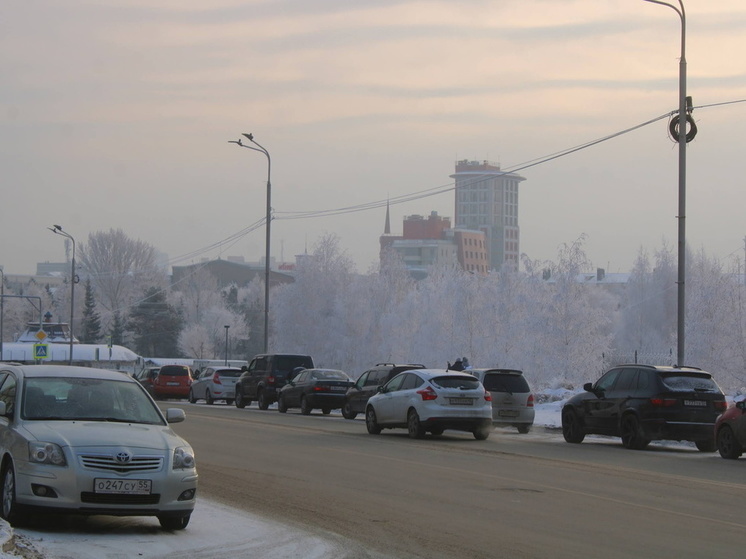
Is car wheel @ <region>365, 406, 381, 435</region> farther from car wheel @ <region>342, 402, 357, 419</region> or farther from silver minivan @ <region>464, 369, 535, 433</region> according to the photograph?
car wheel @ <region>342, 402, 357, 419</region>

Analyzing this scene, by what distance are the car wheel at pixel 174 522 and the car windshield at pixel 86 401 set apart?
3.88 ft

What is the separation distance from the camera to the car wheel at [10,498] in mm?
10391

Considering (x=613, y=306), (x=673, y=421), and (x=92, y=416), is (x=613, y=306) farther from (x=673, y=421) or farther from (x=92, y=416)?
(x=92, y=416)

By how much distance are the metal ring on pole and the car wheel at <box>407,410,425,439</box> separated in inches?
411

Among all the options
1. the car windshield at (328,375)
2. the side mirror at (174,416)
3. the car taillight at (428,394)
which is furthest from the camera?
the car windshield at (328,375)

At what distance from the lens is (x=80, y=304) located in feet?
476

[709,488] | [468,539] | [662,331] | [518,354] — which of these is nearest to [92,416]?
[468,539]

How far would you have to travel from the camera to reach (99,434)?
10539 millimetres

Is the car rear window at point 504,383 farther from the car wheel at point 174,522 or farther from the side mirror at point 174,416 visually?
the car wheel at point 174,522

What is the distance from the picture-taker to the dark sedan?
3541 cm

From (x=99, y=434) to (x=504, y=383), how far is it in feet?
59.4

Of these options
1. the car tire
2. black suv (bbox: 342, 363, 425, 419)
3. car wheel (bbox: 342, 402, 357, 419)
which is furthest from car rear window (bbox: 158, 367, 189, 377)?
black suv (bbox: 342, 363, 425, 419)

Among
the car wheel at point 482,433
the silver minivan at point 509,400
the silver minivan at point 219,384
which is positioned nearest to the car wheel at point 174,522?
the car wheel at point 482,433

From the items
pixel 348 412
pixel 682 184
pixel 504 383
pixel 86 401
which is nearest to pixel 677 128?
pixel 682 184
